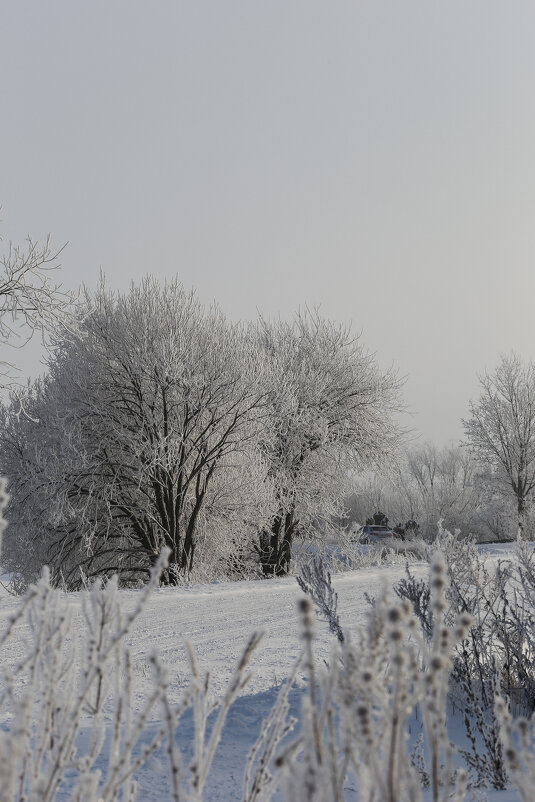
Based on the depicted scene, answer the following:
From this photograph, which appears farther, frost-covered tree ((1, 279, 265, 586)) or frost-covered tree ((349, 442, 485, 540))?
frost-covered tree ((349, 442, 485, 540))

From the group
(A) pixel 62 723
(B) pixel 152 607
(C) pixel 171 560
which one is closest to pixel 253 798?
(A) pixel 62 723

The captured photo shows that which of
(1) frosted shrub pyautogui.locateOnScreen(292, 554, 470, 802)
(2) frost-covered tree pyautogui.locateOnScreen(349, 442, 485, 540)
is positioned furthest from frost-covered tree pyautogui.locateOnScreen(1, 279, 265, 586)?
(1) frosted shrub pyautogui.locateOnScreen(292, 554, 470, 802)

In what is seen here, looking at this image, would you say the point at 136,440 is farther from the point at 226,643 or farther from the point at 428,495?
the point at 428,495

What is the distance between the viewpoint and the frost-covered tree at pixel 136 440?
49.3ft

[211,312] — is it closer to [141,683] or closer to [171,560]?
[171,560]

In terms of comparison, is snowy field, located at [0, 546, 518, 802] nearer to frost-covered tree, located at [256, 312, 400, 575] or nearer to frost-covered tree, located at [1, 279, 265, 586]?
frost-covered tree, located at [1, 279, 265, 586]

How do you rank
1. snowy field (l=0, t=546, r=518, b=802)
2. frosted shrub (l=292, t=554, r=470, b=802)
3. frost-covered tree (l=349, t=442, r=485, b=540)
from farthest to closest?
frost-covered tree (l=349, t=442, r=485, b=540) < snowy field (l=0, t=546, r=518, b=802) < frosted shrub (l=292, t=554, r=470, b=802)

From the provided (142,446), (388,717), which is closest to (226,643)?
(388,717)

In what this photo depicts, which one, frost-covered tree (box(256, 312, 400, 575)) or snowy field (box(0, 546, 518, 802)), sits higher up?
frost-covered tree (box(256, 312, 400, 575))

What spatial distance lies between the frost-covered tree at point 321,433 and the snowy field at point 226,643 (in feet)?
26.9

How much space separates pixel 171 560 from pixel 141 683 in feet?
34.4

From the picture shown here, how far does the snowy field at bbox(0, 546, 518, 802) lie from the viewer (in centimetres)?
332

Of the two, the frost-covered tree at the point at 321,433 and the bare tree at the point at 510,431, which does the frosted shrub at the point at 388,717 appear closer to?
the frost-covered tree at the point at 321,433

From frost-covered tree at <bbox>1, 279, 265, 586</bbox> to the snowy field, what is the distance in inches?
175
